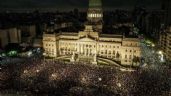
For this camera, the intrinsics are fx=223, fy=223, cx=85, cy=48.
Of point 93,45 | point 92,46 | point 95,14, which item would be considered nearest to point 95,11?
point 95,14

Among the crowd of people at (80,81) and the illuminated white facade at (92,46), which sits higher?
the illuminated white facade at (92,46)

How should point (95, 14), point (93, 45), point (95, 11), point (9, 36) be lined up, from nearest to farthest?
point (93, 45)
point (95, 11)
point (95, 14)
point (9, 36)

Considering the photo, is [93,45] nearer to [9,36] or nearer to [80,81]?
[80,81]

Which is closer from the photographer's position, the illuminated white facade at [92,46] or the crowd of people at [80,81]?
the crowd of people at [80,81]

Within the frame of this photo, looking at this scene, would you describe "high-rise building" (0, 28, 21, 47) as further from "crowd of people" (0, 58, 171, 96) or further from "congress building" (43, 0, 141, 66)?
"crowd of people" (0, 58, 171, 96)

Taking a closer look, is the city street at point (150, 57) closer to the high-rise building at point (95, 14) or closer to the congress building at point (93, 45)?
the congress building at point (93, 45)

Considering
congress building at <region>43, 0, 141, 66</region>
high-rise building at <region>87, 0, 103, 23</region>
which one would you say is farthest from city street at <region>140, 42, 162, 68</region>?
high-rise building at <region>87, 0, 103, 23</region>

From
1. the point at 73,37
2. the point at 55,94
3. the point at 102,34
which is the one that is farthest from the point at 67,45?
the point at 55,94

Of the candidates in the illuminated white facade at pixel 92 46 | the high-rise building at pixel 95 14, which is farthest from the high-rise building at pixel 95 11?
the illuminated white facade at pixel 92 46

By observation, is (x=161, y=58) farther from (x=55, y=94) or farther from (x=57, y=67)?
(x=55, y=94)
